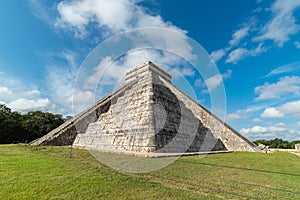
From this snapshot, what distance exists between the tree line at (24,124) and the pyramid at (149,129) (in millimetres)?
10442

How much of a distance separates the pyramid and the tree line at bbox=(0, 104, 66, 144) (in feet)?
34.3

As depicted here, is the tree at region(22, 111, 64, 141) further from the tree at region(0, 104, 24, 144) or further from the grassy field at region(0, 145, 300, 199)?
the grassy field at region(0, 145, 300, 199)

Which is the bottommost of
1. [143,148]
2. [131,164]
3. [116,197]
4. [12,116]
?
[116,197]

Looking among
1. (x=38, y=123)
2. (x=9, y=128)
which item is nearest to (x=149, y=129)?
(x=9, y=128)

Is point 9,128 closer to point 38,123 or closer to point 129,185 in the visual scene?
point 38,123

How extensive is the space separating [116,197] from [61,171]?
7.63 ft

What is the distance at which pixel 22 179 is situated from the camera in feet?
13.8

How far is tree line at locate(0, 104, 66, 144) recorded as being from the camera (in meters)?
23.6


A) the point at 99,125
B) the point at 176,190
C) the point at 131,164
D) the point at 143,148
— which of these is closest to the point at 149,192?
the point at 176,190

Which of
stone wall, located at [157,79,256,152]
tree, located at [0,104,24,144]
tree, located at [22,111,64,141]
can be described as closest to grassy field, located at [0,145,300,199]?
stone wall, located at [157,79,256,152]

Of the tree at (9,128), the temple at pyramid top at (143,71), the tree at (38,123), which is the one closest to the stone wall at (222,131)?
the temple at pyramid top at (143,71)

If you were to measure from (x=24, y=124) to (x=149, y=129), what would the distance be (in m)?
24.1

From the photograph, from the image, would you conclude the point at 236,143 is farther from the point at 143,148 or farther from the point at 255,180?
the point at 255,180

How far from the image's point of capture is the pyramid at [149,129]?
1007cm
